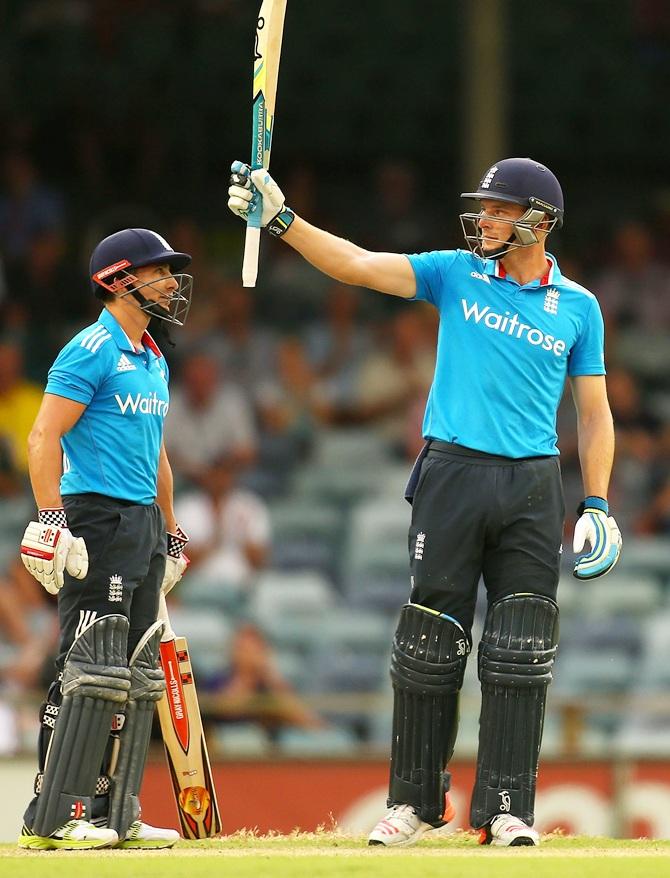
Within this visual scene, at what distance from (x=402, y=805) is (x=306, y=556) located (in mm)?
5222

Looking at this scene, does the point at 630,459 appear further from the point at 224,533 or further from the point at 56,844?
the point at 56,844

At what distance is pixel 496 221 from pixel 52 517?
163 cm

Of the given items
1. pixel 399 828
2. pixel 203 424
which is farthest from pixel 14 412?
pixel 399 828

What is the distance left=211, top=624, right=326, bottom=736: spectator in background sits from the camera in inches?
345

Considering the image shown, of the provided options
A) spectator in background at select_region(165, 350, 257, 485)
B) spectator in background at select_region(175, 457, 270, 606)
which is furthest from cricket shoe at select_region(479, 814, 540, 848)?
spectator in background at select_region(165, 350, 257, 485)

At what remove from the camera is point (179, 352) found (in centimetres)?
1195

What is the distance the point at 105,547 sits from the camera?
5238 millimetres

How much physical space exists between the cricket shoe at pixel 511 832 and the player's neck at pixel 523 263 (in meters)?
1.65

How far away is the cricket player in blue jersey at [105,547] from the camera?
16.9 feet

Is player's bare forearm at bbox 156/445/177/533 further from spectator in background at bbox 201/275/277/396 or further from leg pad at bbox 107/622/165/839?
spectator in background at bbox 201/275/277/396

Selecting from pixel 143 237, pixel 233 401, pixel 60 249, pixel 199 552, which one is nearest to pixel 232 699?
pixel 199 552

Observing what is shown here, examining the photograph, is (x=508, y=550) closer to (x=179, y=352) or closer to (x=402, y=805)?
(x=402, y=805)

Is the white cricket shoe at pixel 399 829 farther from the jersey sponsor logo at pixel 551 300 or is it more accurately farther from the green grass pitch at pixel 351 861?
the jersey sponsor logo at pixel 551 300

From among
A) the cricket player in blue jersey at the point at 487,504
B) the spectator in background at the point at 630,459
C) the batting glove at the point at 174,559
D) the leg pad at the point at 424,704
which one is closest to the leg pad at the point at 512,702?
the cricket player in blue jersey at the point at 487,504
